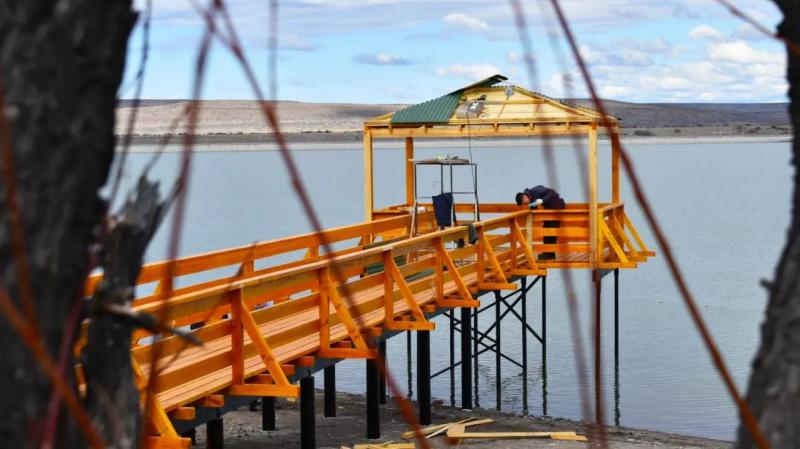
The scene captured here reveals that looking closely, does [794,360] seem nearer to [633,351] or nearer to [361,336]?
[361,336]

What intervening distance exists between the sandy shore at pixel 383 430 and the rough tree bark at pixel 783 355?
11.7 meters

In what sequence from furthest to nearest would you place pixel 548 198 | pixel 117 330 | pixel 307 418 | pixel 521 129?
pixel 548 198
pixel 521 129
pixel 307 418
pixel 117 330

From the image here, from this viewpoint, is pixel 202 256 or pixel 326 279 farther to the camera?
pixel 202 256

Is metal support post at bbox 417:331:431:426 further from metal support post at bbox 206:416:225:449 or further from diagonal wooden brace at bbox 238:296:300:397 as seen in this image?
diagonal wooden brace at bbox 238:296:300:397

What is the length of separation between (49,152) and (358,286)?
1111 centimetres

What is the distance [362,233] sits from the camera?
18.6m

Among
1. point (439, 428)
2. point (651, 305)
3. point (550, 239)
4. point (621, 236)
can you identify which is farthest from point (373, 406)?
point (651, 305)

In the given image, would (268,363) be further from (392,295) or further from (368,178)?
(368,178)

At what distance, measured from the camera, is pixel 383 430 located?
16062 mm

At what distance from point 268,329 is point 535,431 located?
5568 millimetres

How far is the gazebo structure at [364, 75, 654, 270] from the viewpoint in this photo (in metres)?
19.7

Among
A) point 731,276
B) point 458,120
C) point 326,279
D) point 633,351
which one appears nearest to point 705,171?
point 731,276

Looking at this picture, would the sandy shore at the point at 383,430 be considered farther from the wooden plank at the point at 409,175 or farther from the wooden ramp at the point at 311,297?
the wooden plank at the point at 409,175

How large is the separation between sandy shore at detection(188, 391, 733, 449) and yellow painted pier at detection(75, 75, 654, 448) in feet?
1.31
